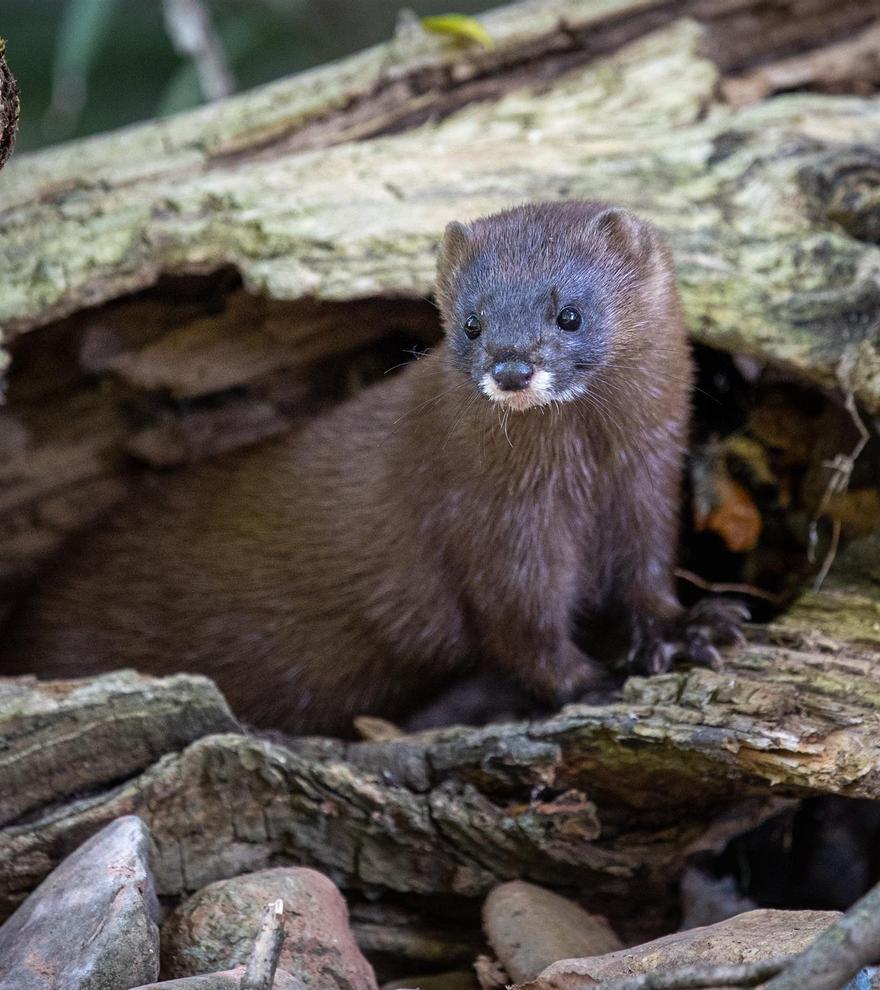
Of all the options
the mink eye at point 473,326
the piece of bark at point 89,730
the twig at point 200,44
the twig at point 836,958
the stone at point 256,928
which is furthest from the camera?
the twig at point 200,44

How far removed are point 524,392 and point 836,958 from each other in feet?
4.44

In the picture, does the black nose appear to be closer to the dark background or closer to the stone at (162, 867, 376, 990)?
the stone at (162, 867, 376, 990)

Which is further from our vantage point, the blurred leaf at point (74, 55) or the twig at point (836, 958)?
the blurred leaf at point (74, 55)

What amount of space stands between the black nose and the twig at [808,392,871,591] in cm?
98

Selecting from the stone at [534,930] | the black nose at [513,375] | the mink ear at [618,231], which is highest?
the mink ear at [618,231]

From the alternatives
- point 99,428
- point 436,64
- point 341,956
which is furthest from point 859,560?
point 99,428

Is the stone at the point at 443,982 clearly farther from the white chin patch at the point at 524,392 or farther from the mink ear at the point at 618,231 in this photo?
the mink ear at the point at 618,231

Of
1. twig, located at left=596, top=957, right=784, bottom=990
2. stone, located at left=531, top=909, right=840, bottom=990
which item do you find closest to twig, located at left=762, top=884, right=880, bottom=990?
twig, located at left=596, top=957, right=784, bottom=990

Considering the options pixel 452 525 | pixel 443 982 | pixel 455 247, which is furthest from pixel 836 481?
pixel 443 982

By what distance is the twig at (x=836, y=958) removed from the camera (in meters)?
1.61

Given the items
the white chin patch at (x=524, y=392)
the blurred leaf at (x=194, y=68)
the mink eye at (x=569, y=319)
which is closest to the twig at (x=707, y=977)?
the white chin patch at (x=524, y=392)

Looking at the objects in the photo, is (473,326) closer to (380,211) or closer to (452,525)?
(452,525)

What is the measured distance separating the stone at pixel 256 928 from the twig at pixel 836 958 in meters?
0.97

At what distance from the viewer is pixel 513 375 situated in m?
2.57
